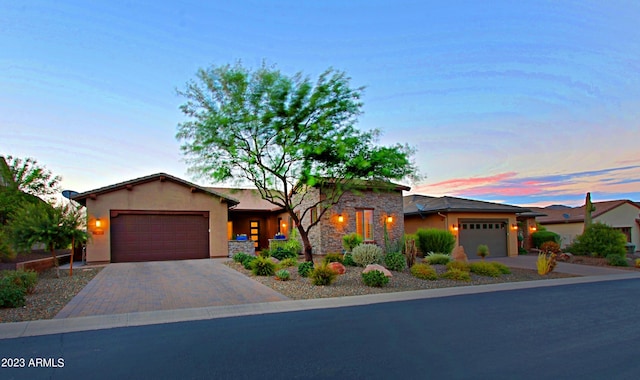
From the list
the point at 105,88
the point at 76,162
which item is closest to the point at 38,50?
the point at 105,88

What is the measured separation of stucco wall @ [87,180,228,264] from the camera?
17016 millimetres

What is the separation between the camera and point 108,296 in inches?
387

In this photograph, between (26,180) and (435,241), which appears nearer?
(26,180)

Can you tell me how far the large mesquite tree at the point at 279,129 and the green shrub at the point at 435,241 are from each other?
7514mm

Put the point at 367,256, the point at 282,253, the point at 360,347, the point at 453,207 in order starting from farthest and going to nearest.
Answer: the point at 453,207 < the point at 282,253 < the point at 367,256 < the point at 360,347

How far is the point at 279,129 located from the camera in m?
13.3

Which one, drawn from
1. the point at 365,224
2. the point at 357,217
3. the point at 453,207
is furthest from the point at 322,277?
the point at 453,207

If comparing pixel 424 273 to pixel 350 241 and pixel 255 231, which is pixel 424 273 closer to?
pixel 350 241

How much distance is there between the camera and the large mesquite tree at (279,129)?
1312cm

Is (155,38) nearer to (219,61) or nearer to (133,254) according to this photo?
(219,61)

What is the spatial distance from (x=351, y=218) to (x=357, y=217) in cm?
47

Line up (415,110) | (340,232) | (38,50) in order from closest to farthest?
(38,50) < (415,110) < (340,232)

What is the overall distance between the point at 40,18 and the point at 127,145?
690 centimetres

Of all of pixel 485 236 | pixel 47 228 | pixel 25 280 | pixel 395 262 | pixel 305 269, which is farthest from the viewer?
pixel 485 236
